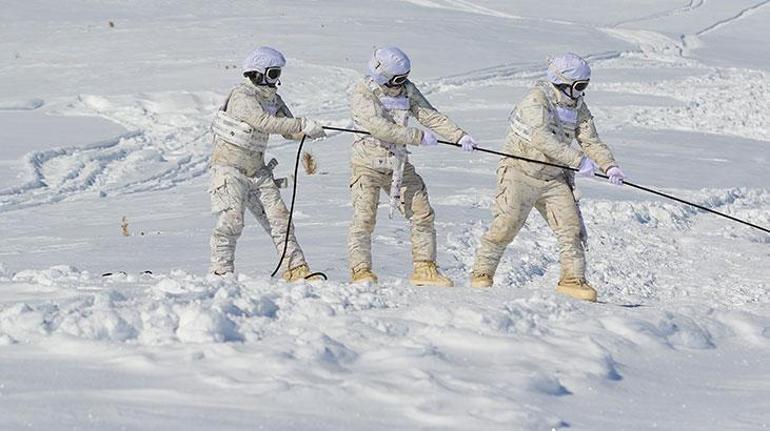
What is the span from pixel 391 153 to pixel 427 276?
918mm

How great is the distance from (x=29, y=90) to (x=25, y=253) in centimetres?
1270

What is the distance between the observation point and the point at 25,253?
41.1 ft

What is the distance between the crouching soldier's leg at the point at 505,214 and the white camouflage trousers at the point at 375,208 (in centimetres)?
37

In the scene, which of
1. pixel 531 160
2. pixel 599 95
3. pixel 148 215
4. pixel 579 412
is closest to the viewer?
pixel 579 412

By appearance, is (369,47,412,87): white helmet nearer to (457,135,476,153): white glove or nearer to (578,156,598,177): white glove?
(457,135,476,153): white glove

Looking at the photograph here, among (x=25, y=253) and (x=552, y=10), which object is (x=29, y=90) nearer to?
(x=25, y=253)

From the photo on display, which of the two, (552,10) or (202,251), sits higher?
(552,10)

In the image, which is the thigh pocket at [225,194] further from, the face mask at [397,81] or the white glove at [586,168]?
the white glove at [586,168]

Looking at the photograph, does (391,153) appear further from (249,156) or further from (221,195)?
(221,195)

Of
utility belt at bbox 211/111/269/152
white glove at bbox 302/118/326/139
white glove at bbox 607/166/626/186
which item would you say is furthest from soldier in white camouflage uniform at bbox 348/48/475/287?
white glove at bbox 607/166/626/186

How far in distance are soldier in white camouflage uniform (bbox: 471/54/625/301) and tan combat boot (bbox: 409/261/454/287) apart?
0.50 meters

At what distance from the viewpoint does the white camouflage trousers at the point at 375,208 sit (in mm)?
9086

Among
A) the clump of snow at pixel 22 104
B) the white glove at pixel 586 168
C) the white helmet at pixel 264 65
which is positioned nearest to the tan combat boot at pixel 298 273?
the white helmet at pixel 264 65

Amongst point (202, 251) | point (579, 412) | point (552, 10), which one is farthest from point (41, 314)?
point (552, 10)
